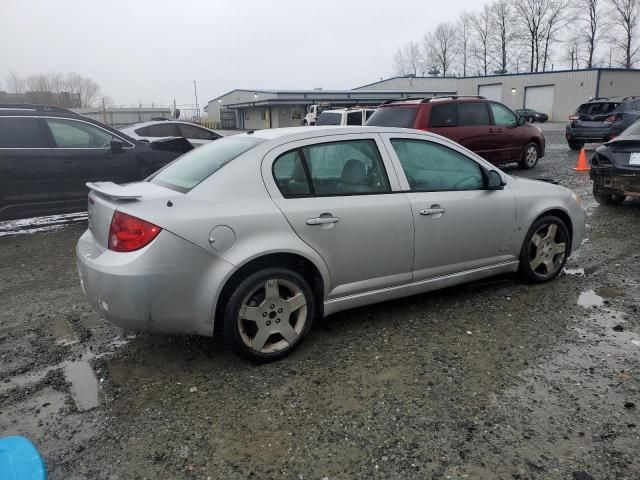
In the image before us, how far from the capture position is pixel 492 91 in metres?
49.5

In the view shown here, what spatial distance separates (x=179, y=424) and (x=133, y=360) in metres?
0.91

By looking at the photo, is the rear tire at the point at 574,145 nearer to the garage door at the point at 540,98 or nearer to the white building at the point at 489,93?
the white building at the point at 489,93

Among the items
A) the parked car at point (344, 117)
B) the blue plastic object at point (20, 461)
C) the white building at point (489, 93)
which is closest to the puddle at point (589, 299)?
the blue plastic object at point (20, 461)

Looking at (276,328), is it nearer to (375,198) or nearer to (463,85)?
(375,198)

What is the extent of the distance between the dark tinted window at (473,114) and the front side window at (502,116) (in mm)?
277

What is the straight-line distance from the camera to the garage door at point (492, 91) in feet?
159

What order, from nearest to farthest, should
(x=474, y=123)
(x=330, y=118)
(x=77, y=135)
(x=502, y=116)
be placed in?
(x=77, y=135), (x=474, y=123), (x=502, y=116), (x=330, y=118)

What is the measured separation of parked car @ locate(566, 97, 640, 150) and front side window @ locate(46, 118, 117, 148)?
14.0 m

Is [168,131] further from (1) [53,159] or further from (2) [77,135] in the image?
(1) [53,159]

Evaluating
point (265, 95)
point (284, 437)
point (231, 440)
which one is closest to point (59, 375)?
point (231, 440)

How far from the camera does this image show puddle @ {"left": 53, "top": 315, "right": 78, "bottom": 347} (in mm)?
3863

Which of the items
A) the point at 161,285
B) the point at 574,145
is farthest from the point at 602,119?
the point at 161,285

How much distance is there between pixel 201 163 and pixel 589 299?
345cm

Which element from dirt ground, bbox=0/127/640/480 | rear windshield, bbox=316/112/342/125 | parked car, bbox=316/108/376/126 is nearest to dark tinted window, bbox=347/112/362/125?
parked car, bbox=316/108/376/126
